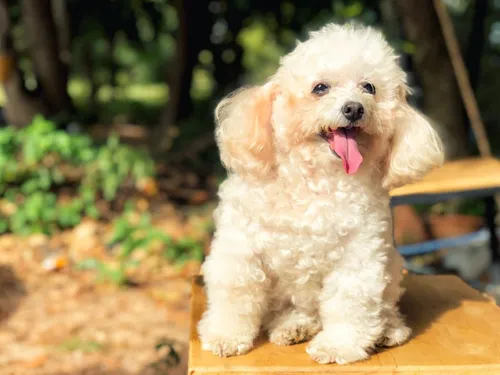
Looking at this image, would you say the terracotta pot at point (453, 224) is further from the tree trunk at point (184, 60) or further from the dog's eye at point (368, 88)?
the dog's eye at point (368, 88)

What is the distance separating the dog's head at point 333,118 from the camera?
66.8 inches

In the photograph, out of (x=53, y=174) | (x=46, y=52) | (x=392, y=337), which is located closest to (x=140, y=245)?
(x=53, y=174)

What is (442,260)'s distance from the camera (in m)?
4.60

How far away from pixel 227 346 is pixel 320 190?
20.4 inches

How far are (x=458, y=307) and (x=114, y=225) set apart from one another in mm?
3032

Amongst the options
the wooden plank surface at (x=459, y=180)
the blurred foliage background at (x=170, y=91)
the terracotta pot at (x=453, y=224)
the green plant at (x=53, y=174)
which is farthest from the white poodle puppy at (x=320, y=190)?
the terracotta pot at (x=453, y=224)

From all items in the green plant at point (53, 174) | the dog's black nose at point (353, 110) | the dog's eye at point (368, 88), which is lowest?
the green plant at point (53, 174)

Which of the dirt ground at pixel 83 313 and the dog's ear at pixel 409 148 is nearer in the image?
the dog's ear at pixel 409 148

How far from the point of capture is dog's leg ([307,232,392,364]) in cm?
173

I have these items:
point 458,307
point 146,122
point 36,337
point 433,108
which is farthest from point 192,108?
point 458,307

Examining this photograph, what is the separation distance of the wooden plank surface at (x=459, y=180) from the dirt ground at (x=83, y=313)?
138cm

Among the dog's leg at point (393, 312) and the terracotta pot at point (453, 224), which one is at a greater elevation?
the dog's leg at point (393, 312)

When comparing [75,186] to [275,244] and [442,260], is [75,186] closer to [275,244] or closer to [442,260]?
[442,260]

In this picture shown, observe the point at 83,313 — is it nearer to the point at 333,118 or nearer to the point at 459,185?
the point at 459,185
